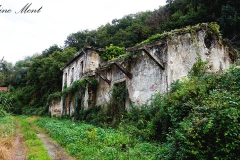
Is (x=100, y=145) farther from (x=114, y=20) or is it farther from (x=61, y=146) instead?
(x=114, y=20)

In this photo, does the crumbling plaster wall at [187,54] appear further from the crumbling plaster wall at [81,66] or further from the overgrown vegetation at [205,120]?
the crumbling plaster wall at [81,66]

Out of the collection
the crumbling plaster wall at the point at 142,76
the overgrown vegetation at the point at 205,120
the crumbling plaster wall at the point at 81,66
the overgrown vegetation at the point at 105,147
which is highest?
the crumbling plaster wall at the point at 81,66

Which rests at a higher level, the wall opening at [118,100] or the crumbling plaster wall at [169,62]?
the crumbling plaster wall at [169,62]

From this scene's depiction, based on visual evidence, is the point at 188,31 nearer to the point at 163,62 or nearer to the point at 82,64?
the point at 163,62

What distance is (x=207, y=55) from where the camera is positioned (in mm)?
11766

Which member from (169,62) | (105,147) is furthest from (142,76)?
(105,147)

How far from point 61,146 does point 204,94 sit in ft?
19.8

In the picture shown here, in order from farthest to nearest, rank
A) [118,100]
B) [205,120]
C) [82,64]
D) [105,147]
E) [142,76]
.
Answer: [82,64]
[118,100]
[142,76]
[105,147]
[205,120]

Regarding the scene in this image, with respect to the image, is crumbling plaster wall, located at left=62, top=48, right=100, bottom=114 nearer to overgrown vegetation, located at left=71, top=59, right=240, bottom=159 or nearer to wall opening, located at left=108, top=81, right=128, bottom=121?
wall opening, located at left=108, top=81, right=128, bottom=121

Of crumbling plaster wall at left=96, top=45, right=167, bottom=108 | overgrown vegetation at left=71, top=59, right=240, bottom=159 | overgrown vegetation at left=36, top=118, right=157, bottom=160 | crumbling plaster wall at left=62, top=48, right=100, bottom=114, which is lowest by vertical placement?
overgrown vegetation at left=36, top=118, right=157, bottom=160

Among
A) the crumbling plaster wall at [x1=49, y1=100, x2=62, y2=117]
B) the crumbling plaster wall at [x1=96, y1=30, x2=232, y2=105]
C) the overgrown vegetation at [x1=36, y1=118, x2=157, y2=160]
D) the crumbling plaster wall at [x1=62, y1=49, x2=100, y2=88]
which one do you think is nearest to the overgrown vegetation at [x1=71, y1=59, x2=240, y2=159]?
the overgrown vegetation at [x1=36, y1=118, x2=157, y2=160]

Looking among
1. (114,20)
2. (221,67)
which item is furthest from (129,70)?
(114,20)

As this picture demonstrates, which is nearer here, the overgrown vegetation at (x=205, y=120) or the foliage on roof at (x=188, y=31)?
the overgrown vegetation at (x=205, y=120)

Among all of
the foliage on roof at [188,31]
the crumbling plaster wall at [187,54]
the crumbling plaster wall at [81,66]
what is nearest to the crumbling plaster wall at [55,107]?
the crumbling plaster wall at [81,66]
